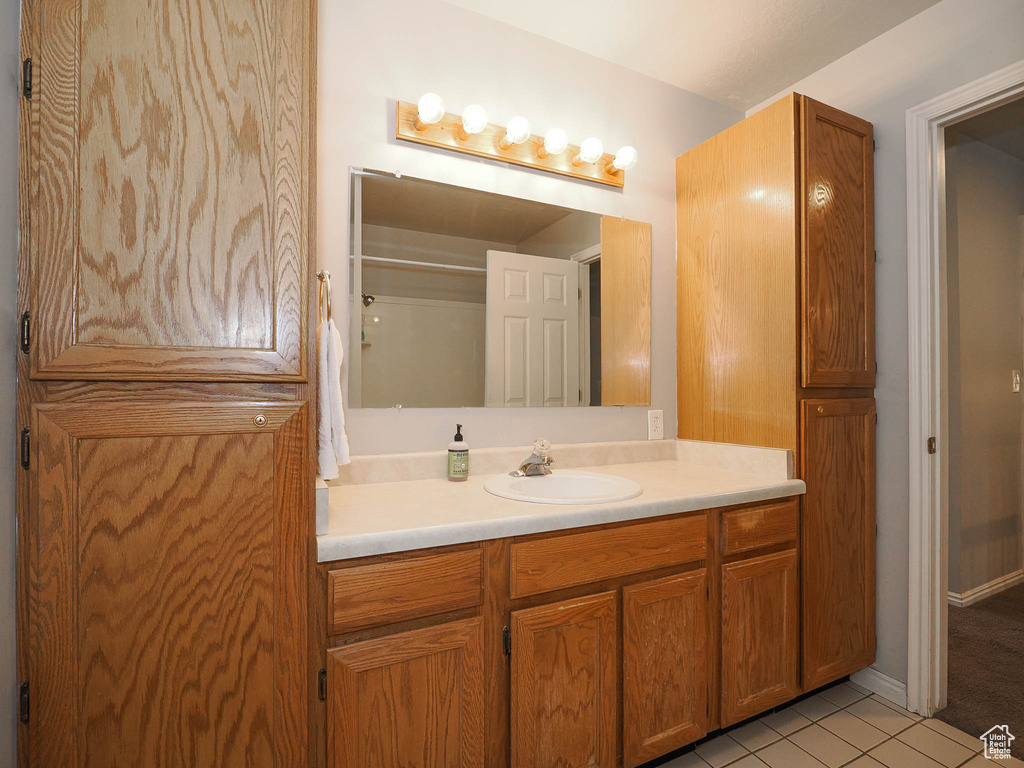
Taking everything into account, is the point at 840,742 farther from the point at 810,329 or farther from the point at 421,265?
the point at 421,265

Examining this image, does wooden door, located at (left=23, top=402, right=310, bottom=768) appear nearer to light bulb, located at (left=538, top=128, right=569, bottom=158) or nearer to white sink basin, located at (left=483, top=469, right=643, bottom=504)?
white sink basin, located at (left=483, top=469, right=643, bottom=504)

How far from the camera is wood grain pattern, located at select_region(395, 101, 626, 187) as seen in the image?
1.67 m

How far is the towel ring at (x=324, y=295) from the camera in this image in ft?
4.07

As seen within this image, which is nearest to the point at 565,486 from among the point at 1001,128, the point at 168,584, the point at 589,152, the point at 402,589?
the point at 402,589

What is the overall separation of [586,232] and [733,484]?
1066 millimetres

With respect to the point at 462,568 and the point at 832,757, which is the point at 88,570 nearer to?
the point at 462,568

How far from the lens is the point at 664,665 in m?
1.44

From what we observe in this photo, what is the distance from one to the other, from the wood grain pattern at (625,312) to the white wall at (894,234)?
864 millimetres

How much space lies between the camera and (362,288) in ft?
5.28

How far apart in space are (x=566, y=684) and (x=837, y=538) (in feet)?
3.86

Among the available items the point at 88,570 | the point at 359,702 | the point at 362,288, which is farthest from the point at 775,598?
the point at 88,570

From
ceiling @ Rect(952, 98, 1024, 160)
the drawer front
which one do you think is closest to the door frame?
ceiling @ Rect(952, 98, 1024, 160)

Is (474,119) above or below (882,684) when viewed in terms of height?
above

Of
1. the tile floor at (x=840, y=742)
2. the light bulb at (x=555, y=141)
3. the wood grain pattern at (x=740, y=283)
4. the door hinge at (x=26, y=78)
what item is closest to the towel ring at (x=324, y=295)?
the door hinge at (x=26, y=78)
